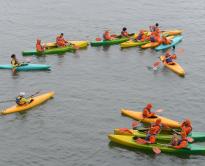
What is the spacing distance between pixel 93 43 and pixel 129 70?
894 cm

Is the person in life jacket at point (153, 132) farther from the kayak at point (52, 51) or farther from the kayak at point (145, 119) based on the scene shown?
the kayak at point (52, 51)

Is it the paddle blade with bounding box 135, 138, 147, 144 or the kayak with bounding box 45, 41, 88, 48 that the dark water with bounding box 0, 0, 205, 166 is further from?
the kayak with bounding box 45, 41, 88, 48

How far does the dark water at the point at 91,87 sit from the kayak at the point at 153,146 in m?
0.47

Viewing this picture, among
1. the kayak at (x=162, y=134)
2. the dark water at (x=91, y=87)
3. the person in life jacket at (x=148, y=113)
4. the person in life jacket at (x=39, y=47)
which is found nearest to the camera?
the dark water at (x=91, y=87)

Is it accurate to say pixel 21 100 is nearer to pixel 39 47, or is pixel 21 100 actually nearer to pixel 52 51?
pixel 39 47

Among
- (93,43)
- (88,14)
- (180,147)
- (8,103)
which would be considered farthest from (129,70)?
(88,14)

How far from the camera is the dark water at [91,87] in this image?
125 ft

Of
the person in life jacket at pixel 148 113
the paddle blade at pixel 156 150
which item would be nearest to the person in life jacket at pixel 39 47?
the person in life jacket at pixel 148 113

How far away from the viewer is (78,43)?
195 feet

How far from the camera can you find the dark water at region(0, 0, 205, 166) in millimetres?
38094

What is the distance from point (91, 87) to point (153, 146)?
45.3 feet

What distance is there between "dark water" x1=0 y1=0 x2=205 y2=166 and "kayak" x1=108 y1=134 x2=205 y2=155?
0.47m

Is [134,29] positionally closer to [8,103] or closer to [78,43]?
[78,43]

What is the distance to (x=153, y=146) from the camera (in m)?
37.4
